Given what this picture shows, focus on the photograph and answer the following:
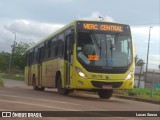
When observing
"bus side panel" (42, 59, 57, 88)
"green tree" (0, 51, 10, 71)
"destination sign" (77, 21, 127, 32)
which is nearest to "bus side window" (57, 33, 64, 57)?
"bus side panel" (42, 59, 57, 88)

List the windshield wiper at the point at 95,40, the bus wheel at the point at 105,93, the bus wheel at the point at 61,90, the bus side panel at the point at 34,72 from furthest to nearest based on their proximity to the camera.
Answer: the bus side panel at the point at 34,72, the bus wheel at the point at 61,90, the bus wheel at the point at 105,93, the windshield wiper at the point at 95,40

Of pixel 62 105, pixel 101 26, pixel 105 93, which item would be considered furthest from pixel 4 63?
pixel 62 105

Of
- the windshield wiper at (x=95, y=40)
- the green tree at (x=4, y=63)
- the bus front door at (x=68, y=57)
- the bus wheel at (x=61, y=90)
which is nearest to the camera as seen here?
the windshield wiper at (x=95, y=40)

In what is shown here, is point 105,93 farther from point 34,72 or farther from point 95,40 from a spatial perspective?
point 34,72

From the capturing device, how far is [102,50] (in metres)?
17.7

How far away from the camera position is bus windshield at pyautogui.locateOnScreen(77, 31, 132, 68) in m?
17.6

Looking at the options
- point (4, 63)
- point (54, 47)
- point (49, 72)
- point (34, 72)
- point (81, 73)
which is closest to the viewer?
point (81, 73)

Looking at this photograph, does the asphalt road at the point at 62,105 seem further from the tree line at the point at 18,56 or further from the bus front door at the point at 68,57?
the tree line at the point at 18,56

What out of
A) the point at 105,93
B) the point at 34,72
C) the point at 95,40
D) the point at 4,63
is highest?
the point at 4,63

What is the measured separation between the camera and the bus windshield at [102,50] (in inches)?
693

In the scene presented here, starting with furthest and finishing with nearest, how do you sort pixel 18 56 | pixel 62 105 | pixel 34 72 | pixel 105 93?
pixel 18 56 < pixel 34 72 < pixel 105 93 < pixel 62 105

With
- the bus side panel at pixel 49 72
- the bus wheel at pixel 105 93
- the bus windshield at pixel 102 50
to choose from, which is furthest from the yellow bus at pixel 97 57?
the bus side panel at pixel 49 72

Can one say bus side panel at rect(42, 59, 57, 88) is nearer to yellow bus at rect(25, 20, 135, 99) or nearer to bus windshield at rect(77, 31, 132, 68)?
yellow bus at rect(25, 20, 135, 99)

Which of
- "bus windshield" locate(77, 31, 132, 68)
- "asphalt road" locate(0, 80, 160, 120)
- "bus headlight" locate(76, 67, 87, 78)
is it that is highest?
"bus windshield" locate(77, 31, 132, 68)
